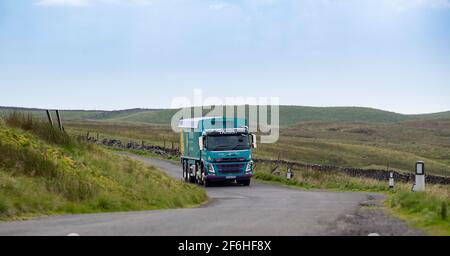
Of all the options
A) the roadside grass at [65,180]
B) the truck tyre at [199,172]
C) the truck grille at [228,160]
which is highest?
the roadside grass at [65,180]

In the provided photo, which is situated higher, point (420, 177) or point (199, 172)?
point (420, 177)

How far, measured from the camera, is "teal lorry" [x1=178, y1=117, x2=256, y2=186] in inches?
1471

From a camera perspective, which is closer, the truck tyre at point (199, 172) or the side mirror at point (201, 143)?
the side mirror at point (201, 143)

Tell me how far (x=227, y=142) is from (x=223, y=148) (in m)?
0.37

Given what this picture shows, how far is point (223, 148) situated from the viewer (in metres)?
37.5

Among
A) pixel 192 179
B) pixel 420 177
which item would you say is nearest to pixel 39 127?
pixel 420 177

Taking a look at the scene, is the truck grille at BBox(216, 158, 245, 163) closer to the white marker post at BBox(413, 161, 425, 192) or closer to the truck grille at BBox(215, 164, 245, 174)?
the truck grille at BBox(215, 164, 245, 174)

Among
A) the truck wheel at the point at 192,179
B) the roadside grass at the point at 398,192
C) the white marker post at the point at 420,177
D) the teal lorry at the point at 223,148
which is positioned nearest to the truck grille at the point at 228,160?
the teal lorry at the point at 223,148

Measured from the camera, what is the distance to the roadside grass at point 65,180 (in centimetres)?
1789

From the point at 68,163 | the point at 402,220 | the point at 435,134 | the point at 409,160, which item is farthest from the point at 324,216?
the point at 435,134

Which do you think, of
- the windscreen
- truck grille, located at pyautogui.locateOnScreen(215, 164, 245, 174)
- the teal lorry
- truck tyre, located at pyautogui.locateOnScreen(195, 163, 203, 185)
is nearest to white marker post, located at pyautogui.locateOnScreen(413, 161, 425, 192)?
the teal lorry

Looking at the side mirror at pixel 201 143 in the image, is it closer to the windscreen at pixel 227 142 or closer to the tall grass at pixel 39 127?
the windscreen at pixel 227 142

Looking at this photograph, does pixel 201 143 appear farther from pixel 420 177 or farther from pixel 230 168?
pixel 420 177

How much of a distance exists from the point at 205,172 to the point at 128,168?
11.5 m
